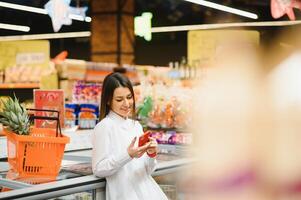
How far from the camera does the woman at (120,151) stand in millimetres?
1900

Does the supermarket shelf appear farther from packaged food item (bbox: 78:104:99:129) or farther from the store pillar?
packaged food item (bbox: 78:104:99:129)

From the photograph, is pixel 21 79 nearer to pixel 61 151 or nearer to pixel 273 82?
pixel 273 82

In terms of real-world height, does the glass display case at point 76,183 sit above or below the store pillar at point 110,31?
below

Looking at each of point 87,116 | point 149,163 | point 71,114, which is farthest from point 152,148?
point 71,114

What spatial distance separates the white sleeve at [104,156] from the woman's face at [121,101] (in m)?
0.11

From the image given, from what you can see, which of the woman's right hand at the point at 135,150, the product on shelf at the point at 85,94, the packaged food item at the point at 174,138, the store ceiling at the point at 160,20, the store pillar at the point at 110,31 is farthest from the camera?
the store ceiling at the point at 160,20

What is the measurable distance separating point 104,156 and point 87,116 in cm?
202

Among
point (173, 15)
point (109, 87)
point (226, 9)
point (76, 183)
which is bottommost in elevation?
point (76, 183)

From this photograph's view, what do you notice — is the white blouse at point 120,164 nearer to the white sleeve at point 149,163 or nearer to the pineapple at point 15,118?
the white sleeve at point 149,163

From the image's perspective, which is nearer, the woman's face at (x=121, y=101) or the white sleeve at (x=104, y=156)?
the white sleeve at (x=104, y=156)

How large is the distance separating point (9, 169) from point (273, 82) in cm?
429

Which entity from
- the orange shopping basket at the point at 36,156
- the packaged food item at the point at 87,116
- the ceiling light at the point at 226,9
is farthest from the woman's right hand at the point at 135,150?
the ceiling light at the point at 226,9

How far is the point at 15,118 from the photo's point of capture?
2105mm

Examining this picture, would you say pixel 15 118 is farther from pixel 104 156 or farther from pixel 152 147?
pixel 152 147
